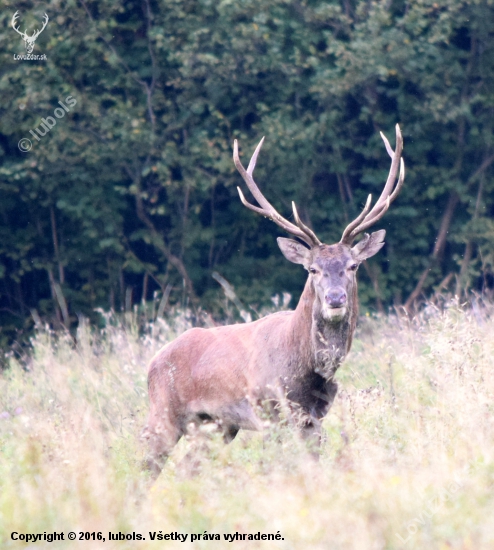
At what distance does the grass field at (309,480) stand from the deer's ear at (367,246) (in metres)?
0.66

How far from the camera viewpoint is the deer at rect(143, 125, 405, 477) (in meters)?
4.97

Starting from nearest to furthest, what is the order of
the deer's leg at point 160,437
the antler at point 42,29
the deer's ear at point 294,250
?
the deer's leg at point 160,437
the deer's ear at point 294,250
the antler at point 42,29

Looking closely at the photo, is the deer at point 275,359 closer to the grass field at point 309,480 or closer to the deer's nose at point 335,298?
the deer's nose at point 335,298

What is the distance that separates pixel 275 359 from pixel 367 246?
3.09ft

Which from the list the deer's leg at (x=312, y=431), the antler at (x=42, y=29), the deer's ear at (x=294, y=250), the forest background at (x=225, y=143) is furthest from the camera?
the forest background at (x=225, y=143)

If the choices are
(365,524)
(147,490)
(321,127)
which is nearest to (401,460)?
(365,524)

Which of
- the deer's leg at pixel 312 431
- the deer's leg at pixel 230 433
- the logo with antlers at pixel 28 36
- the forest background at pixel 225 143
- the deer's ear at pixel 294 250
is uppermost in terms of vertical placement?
the deer's ear at pixel 294 250

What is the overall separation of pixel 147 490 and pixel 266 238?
31.0 feet

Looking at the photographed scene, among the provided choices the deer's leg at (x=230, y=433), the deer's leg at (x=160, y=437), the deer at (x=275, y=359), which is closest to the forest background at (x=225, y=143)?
the deer at (x=275, y=359)

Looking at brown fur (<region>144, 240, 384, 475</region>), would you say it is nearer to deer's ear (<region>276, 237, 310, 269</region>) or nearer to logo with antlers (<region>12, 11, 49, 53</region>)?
deer's ear (<region>276, 237, 310, 269</region>)

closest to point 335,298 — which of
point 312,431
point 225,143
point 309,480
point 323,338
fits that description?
point 323,338

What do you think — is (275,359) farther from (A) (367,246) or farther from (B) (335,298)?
(A) (367,246)

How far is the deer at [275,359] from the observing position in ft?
16.3

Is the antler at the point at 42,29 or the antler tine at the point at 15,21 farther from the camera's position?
the antler at the point at 42,29
